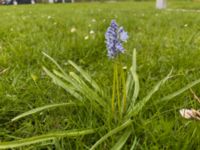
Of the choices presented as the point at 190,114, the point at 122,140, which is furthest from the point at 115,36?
the point at 190,114

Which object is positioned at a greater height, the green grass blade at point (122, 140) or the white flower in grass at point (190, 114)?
the white flower in grass at point (190, 114)

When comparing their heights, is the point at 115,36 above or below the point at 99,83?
above

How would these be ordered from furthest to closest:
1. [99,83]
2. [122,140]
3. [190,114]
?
1. [99,83]
2. [190,114]
3. [122,140]

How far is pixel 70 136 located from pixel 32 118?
1.25 feet

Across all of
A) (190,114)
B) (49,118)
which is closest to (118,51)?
(190,114)

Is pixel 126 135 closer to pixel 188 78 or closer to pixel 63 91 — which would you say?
pixel 63 91

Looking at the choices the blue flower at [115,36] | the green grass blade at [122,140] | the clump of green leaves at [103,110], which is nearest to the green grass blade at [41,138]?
the clump of green leaves at [103,110]

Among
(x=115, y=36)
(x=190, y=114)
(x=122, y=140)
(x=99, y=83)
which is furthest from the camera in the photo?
(x=99, y=83)

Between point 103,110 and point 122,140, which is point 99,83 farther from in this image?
point 122,140

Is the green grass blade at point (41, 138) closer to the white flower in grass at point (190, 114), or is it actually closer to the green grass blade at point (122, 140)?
the green grass blade at point (122, 140)

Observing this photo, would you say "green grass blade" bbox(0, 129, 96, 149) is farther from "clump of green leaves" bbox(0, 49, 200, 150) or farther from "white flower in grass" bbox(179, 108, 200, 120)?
"white flower in grass" bbox(179, 108, 200, 120)

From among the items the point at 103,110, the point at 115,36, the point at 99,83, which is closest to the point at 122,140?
the point at 103,110

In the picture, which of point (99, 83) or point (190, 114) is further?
point (99, 83)

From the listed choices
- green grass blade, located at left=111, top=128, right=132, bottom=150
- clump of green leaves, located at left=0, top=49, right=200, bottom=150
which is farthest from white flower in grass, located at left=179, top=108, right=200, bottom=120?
green grass blade, located at left=111, top=128, right=132, bottom=150
